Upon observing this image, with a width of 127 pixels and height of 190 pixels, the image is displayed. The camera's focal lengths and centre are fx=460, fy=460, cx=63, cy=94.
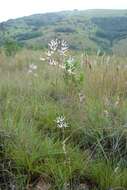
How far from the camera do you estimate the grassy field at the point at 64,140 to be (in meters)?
3.01

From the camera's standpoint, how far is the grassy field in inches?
118

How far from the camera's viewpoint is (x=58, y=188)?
9.46ft

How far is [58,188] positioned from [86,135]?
667 mm

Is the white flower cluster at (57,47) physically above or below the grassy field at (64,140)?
above

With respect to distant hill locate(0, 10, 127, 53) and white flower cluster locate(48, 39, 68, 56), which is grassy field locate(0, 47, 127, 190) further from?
distant hill locate(0, 10, 127, 53)

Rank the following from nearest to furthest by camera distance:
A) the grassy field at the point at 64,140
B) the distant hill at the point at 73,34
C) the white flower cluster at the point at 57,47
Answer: the grassy field at the point at 64,140, the white flower cluster at the point at 57,47, the distant hill at the point at 73,34

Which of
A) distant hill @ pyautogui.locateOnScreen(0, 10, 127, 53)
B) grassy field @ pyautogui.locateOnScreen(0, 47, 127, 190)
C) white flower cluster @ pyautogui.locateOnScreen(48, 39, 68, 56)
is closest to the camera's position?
grassy field @ pyautogui.locateOnScreen(0, 47, 127, 190)

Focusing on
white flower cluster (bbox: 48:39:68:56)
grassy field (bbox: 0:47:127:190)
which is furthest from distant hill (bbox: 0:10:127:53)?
grassy field (bbox: 0:47:127:190)

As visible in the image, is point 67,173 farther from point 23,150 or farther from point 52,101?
point 52,101

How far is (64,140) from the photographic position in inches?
121

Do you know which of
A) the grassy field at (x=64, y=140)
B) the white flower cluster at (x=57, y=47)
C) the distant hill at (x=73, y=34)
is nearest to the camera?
the grassy field at (x=64, y=140)

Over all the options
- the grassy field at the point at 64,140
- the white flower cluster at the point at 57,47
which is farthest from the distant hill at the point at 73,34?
the grassy field at the point at 64,140

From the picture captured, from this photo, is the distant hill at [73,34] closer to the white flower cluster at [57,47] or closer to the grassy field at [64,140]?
the white flower cluster at [57,47]

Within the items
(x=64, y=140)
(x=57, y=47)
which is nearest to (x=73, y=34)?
(x=57, y=47)
